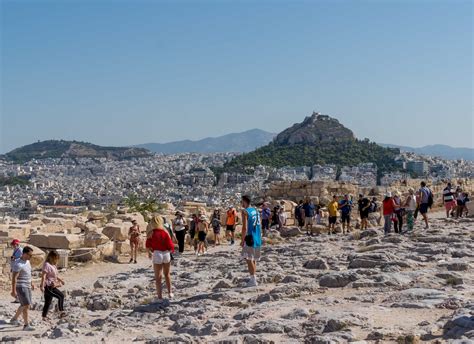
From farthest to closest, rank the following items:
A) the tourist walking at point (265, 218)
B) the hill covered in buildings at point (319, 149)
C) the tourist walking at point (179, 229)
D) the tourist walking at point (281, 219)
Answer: the hill covered in buildings at point (319, 149) < the tourist walking at point (281, 219) < the tourist walking at point (265, 218) < the tourist walking at point (179, 229)

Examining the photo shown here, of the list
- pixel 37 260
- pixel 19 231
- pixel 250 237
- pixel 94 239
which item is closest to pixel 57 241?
pixel 94 239

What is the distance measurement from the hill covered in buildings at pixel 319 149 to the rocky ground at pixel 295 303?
225ft

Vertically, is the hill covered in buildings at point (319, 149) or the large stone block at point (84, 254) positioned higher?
the hill covered in buildings at point (319, 149)

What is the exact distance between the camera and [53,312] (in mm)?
11953

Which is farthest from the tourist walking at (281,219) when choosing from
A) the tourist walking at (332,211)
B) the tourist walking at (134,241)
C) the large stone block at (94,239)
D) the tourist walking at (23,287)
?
the tourist walking at (23,287)

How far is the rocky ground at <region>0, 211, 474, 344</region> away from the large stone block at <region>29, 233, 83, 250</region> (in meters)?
3.23

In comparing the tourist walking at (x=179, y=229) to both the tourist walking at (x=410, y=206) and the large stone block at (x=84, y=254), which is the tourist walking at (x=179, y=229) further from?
the tourist walking at (x=410, y=206)

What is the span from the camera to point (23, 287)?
1117cm

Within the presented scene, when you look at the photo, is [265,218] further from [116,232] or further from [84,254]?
[84,254]

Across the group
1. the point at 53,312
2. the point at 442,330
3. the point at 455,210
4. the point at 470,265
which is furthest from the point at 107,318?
the point at 455,210

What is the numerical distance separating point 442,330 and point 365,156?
80.4 meters

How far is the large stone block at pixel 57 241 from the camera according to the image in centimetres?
1962

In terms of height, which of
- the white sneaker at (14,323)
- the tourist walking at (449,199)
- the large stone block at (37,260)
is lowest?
the white sneaker at (14,323)

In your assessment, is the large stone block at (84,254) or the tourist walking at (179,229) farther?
the tourist walking at (179,229)
